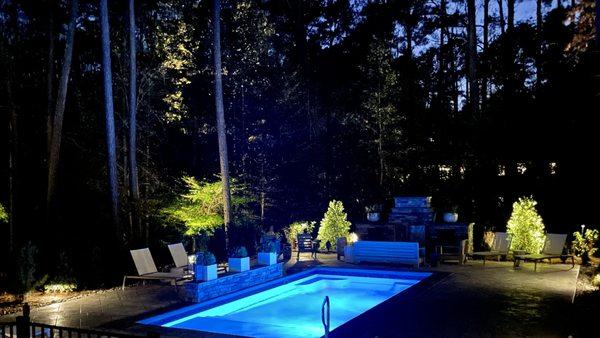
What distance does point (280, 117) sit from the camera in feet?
75.9

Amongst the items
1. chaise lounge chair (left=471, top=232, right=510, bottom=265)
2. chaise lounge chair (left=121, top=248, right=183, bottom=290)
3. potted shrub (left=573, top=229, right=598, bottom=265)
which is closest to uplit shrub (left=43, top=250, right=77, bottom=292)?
chaise lounge chair (left=121, top=248, right=183, bottom=290)

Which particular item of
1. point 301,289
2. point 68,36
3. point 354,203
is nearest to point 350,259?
point 301,289

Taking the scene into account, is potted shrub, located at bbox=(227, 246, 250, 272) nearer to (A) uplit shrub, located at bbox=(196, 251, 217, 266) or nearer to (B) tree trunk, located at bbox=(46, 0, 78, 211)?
(A) uplit shrub, located at bbox=(196, 251, 217, 266)

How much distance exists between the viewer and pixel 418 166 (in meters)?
21.4

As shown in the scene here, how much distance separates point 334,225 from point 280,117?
7.61 meters

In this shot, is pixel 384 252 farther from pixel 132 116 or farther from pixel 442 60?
pixel 442 60

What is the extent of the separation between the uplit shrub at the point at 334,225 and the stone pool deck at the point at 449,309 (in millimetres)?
5362

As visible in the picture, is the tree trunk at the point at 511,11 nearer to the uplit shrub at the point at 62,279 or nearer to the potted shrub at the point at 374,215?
the potted shrub at the point at 374,215

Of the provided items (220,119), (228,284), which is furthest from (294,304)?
(220,119)

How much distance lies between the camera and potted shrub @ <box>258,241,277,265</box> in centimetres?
1206

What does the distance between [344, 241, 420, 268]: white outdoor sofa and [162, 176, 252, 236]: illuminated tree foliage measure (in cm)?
519

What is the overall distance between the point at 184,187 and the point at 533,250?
13583 mm

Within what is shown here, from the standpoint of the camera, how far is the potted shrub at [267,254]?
12062 millimetres

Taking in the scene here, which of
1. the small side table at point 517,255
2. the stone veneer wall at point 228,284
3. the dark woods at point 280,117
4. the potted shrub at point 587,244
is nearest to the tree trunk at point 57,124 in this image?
the dark woods at point 280,117
